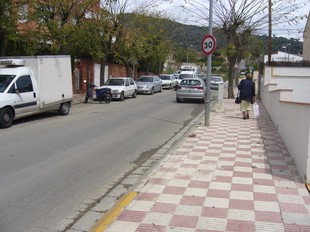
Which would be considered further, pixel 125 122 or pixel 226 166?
pixel 125 122

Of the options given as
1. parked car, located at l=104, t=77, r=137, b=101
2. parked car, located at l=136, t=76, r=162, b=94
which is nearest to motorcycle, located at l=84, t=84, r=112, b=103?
parked car, located at l=104, t=77, r=137, b=101

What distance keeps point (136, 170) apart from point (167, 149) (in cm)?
209

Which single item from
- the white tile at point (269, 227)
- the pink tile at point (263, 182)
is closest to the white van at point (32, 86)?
the pink tile at point (263, 182)

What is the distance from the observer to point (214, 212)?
5.26 m

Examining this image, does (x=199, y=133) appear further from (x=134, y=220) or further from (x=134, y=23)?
(x=134, y=23)

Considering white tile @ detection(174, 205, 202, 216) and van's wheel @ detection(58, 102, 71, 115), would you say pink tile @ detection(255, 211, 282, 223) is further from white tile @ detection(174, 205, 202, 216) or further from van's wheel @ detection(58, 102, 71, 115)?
van's wheel @ detection(58, 102, 71, 115)

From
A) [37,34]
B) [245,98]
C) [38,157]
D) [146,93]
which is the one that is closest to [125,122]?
[245,98]

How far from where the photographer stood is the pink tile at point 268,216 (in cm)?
498

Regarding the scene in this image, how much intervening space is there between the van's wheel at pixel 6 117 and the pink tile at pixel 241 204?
30.6 ft

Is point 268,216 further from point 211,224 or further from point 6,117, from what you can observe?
point 6,117

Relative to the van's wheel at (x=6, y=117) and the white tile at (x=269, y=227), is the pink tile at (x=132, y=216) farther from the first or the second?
the van's wheel at (x=6, y=117)

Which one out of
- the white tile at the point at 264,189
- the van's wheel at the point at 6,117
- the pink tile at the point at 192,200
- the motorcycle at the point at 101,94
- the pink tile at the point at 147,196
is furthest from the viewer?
the motorcycle at the point at 101,94

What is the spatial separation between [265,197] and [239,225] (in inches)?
48.0

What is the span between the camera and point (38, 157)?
28.7 feet
